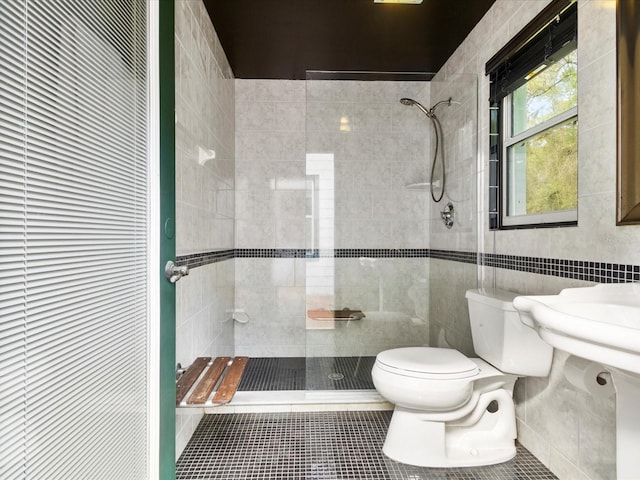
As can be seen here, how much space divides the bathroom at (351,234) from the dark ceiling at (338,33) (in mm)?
116

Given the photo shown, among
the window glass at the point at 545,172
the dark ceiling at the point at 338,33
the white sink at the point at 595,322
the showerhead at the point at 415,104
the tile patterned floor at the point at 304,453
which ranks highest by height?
the dark ceiling at the point at 338,33

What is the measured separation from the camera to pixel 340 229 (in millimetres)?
2479

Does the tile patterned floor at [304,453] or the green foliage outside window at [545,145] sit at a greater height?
the green foliage outside window at [545,145]

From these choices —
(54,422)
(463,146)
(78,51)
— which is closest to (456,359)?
(463,146)

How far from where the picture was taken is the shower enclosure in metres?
2.41

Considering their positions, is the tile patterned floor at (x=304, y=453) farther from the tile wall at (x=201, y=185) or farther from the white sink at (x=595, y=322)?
the white sink at (x=595, y=322)

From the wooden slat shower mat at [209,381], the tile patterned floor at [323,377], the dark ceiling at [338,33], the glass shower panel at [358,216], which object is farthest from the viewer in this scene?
the glass shower panel at [358,216]

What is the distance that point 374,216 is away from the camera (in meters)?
2.51

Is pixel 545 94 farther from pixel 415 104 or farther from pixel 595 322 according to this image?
pixel 595 322

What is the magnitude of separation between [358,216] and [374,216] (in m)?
0.12

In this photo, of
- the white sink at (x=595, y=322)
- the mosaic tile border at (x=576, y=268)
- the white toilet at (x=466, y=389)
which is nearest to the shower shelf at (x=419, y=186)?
the mosaic tile border at (x=576, y=268)

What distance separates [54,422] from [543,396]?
1.88m

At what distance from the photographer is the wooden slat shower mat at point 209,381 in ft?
5.09

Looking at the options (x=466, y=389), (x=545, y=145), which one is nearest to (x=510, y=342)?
(x=466, y=389)
